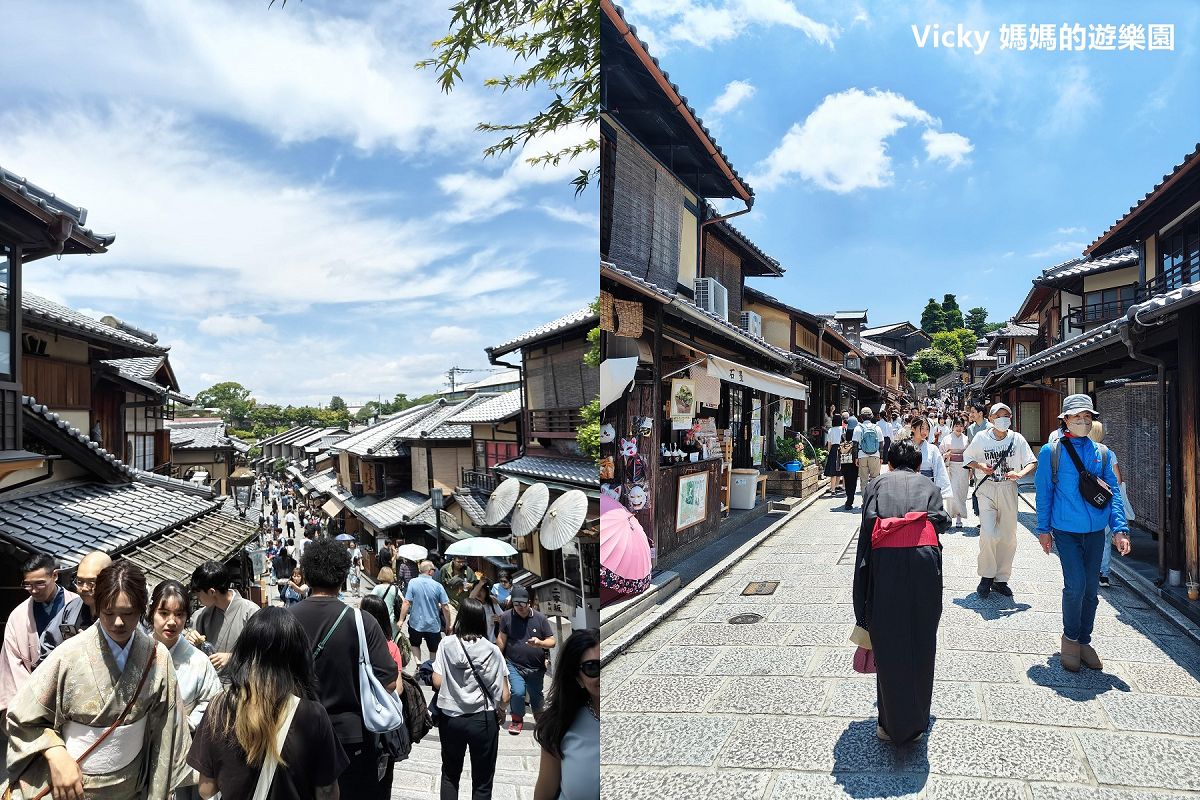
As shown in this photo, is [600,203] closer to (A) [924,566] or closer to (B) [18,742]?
(A) [924,566]

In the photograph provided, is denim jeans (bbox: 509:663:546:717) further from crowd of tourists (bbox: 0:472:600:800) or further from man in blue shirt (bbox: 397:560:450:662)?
man in blue shirt (bbox: 397:560:450:662)

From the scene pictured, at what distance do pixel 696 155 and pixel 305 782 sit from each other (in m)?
2.40

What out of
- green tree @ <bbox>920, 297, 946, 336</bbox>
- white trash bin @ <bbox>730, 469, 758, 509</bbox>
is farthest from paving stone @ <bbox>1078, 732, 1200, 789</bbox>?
white trash bin @ <bbox>730, 469, 758, 509</bbox>

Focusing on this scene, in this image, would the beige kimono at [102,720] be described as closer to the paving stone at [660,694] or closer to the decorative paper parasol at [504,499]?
the decorative paper parasol at [504,499]

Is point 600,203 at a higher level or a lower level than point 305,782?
higher

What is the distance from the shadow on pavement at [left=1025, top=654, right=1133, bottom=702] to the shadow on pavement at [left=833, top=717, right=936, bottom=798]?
0.40m

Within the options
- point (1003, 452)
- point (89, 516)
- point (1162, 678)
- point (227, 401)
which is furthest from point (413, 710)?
point (227, 401)

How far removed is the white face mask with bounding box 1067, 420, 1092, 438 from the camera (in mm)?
2213

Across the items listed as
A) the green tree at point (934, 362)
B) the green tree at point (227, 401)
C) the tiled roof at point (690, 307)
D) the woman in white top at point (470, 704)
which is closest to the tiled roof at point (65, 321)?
the woman in white top at point (470, 704)

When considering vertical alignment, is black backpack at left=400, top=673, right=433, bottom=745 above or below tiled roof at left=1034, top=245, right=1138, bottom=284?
below

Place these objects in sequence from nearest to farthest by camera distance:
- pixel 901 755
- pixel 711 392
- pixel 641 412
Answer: pixel 901 755 < pixel 641 412 < pixel 711 392

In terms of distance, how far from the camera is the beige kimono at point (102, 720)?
230cm

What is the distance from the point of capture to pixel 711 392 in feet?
13.0

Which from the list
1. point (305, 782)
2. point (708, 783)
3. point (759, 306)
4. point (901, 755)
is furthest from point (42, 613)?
point (759, 306)
